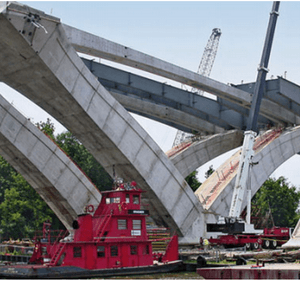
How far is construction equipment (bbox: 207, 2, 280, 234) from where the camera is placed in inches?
1444

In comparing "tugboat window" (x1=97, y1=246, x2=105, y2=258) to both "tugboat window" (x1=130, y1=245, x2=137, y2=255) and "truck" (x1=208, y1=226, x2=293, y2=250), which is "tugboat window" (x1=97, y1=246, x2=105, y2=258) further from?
"truck" (x1=208, y1=226, x2=293, y2=250)

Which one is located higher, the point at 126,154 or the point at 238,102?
the point at 238,102

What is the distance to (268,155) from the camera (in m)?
43.1

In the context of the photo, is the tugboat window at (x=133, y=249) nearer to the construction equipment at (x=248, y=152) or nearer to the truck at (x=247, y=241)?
the truck at (x=247, y=241)

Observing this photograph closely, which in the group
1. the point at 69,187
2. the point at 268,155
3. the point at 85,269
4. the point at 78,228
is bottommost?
the point at 85,269

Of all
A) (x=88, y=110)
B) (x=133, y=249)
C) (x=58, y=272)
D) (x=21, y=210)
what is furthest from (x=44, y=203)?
(x=58, y=272)

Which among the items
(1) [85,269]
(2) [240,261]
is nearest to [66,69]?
(1) [85,269]

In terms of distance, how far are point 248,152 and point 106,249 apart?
15.9 metres

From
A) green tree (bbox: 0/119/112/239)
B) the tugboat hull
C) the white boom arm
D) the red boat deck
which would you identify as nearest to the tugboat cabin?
the tugboat hull

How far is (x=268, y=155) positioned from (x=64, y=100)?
19.0 metres

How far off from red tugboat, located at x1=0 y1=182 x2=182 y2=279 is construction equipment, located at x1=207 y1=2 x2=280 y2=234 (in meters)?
9.55

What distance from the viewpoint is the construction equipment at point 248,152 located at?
120ft

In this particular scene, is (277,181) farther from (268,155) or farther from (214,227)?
(214,227)

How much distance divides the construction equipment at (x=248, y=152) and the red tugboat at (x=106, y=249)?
31.3 ft
